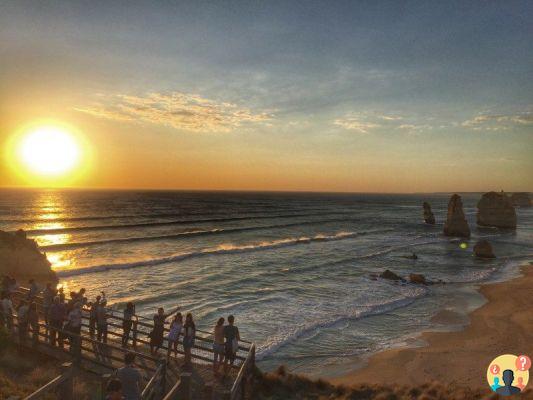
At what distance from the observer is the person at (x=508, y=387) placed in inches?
403

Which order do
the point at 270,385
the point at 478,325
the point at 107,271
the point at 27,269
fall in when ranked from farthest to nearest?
the point at 107,271 < the point at 27,269 < the point at 478,325 < the point at 270,385

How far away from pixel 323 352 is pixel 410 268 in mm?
23998

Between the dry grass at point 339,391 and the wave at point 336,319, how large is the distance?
4.27 metres

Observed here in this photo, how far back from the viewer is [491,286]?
30344mm

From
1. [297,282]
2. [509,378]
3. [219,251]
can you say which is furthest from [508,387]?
[219,251]

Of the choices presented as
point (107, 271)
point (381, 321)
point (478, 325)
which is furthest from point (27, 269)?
point (478, 325)

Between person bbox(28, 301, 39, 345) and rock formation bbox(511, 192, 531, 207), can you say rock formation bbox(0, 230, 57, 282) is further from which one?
rock formation bbox(511, 192, 531, 207)

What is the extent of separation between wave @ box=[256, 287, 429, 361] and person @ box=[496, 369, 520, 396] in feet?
29.1

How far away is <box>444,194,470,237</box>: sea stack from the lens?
62.7 meters

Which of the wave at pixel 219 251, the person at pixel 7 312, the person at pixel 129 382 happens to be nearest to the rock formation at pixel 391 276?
the wave at pixel 219 251

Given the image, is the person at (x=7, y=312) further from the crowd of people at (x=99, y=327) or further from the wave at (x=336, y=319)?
the wave at (x=336, y=319)

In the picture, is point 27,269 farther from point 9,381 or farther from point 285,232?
point 285,232

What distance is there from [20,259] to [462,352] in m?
28.7

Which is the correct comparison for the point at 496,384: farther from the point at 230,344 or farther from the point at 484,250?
the point at 484,250
